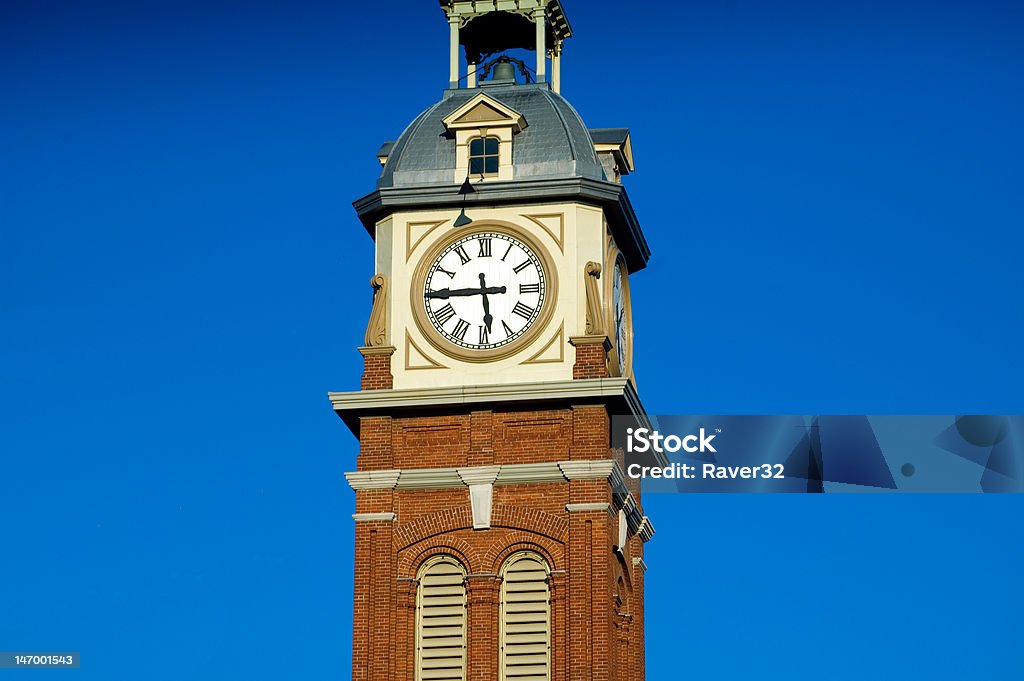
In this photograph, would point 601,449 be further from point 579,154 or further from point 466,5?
point 466,5

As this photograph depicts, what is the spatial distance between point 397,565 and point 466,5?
1359 centimetres

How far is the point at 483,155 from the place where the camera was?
66.9 meters

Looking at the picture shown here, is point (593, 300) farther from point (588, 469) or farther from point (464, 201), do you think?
point (588, 469)

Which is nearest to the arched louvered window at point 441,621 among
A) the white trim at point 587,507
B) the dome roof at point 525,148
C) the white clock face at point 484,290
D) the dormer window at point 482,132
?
the white trim at point 587,507

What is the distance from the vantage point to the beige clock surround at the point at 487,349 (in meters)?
65.2

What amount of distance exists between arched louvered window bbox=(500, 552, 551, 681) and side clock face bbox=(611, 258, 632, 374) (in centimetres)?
569

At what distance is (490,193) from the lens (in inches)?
2598

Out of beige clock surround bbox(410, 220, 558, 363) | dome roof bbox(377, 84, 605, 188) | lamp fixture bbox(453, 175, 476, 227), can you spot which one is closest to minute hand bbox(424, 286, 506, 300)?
beige clock surround bbox(410, 220, 558, 363)

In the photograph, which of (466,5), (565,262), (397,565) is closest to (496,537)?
(397,565)

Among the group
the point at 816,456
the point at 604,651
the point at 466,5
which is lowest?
the point at 604,651

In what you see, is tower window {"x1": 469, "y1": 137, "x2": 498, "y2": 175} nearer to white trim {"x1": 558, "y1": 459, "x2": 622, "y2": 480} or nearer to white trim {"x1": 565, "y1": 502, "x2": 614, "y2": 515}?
white trim {"x1": 558, "y1": 459, "x2": 622, "y2": 480}

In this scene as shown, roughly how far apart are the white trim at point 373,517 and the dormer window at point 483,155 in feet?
25.8

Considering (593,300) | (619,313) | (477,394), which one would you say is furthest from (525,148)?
(477,394)

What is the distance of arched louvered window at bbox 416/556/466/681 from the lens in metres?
63.4
